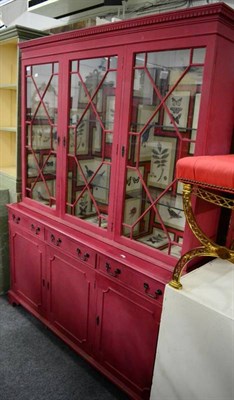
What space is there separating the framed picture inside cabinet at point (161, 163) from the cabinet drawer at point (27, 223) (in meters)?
0.92

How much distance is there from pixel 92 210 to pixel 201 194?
910mm

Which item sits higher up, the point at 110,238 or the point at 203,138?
the point at 203,138

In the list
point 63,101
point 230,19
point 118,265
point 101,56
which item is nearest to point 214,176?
point 230,19

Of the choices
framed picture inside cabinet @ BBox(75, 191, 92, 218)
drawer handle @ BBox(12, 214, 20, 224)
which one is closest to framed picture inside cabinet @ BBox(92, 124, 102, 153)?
framed picture inside cabinet @ BBox(75, 191, 92, 218)

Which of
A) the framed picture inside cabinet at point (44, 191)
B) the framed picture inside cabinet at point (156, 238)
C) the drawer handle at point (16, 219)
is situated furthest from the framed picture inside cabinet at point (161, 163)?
the drawer handle at point (16, 219)

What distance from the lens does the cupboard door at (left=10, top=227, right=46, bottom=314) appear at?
2.33 m

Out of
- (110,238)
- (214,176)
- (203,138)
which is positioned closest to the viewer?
(214,176)

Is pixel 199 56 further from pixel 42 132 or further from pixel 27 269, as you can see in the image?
pixel 27 269

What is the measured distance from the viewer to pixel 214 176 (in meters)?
1.09

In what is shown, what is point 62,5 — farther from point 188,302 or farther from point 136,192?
point 188,302

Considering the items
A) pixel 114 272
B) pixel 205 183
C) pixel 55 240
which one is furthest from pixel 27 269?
pixel 205 183

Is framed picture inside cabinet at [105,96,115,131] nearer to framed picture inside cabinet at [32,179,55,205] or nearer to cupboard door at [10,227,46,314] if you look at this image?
framed picture inside cabinet at [32,179,55,205]

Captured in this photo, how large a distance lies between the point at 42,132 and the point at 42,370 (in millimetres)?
1566

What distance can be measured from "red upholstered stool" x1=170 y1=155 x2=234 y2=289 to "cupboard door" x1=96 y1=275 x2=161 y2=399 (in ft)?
1.55
